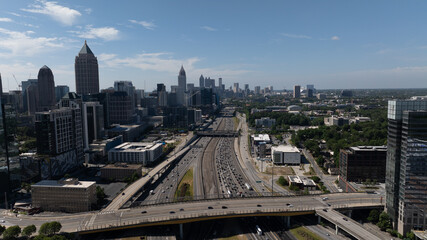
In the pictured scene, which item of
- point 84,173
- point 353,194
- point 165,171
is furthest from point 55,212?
point 353,194

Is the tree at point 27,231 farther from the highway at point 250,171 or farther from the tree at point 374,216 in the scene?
the tree at point 374,216

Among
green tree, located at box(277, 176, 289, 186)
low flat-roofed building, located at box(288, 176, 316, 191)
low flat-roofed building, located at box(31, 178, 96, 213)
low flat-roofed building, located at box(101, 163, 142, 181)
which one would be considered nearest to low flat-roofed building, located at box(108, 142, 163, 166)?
low flat-roofed building, located at box(101, 163, 142, 181)

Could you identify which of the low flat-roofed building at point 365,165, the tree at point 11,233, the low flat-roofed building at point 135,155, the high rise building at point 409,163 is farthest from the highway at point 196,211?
the low flat-roofed building at point 135,155

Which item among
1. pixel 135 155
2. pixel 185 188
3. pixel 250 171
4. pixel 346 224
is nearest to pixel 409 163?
pixel 346 224

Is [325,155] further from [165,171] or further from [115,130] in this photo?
[115,130]

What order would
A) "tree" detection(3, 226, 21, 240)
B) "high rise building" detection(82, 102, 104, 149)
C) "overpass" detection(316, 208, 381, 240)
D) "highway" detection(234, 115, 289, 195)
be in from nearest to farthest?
"tree" detection(3, 226, 21, 240) < "overpass" detection(316, 208, 381, 240) < "highway" detection(234, 115, 289, 195) < "high rise building" detection(82, 102, 104, 149)

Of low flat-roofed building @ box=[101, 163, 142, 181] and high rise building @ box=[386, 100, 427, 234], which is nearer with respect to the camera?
high rise building @ box=[386, 100, 427, 234]

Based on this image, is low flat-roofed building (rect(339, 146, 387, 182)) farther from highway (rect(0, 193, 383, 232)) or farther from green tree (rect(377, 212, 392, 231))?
green tree (rect(377, 212, 392, 231))
